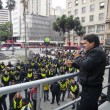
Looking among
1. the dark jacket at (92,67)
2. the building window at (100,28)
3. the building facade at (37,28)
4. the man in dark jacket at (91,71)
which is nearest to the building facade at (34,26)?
the building facade at (37,28)

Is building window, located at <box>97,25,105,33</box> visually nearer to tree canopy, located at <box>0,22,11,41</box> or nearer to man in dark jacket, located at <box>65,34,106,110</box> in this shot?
tree canopy, located at <box>0,22,11,41</box>

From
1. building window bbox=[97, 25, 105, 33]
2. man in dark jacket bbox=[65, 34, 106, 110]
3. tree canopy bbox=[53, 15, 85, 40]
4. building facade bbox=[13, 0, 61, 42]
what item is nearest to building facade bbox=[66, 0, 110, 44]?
building window bbox=[97, 25, 105, 33]

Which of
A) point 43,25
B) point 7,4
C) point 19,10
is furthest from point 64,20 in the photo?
point 19,10

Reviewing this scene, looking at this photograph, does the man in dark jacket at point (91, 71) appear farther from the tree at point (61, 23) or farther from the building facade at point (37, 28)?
the building facade at point (37, 28)

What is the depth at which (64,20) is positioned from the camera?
38250 millimetres

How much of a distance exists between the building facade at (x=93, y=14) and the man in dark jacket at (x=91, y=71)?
5047cm

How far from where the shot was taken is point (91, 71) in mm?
2920

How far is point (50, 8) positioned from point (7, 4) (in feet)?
253

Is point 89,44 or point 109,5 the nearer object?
point 89,44

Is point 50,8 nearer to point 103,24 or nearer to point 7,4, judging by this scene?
point 7,4

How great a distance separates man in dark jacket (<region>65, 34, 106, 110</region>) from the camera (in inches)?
113

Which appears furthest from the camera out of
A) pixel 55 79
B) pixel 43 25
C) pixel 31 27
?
pixel 43 25

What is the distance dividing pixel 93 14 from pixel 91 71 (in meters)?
57.6

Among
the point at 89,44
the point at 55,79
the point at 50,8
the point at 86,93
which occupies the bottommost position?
the point at 86,93
